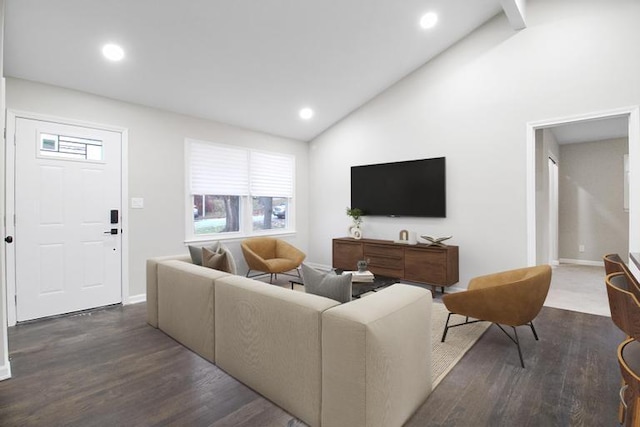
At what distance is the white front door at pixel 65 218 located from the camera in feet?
11.0

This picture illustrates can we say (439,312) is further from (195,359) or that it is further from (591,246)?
(591,246)

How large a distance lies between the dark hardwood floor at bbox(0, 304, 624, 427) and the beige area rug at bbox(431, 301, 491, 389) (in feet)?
0.20

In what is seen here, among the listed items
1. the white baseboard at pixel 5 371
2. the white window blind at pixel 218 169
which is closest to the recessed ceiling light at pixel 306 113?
the white window blind at pixel 218 169

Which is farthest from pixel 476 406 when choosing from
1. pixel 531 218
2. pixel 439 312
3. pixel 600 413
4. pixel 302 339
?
pixel 531 218

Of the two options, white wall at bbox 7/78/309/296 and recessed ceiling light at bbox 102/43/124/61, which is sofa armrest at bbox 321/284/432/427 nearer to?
recessed ceiling light at bbox 102/43/124/61

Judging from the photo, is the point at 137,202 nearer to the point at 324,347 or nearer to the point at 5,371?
the point at 5,371

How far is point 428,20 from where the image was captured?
12.5 ft

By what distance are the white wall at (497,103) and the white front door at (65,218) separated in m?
3.71

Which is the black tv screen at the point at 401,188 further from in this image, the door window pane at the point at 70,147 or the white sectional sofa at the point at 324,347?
the door window pane at the point at 70,147

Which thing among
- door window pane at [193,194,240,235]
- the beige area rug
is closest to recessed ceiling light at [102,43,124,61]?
door window pane at [193,194,240,235]

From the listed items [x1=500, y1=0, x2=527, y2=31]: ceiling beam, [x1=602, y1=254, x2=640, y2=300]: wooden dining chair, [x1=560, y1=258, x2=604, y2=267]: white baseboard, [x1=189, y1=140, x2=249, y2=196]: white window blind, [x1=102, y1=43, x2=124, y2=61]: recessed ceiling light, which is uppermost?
[x1=500, y1=0, x2=527, y2=31]: ceiling beam

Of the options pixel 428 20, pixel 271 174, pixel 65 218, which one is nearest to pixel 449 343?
pixel 428 20

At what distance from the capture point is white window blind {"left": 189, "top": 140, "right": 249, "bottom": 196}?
186 inches

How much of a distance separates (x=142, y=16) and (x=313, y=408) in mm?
3384
